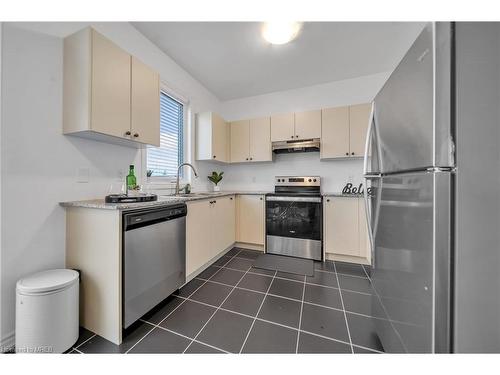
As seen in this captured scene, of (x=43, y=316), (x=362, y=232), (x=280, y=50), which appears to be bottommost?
(x=43, y=316)

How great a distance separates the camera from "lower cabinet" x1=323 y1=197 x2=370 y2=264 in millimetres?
2500

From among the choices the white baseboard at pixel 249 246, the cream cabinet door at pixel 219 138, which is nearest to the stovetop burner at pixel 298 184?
the white baseboard at pixel 249 246

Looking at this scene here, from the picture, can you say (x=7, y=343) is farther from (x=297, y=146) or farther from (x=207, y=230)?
(x=297, y=146)

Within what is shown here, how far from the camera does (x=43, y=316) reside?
109cm

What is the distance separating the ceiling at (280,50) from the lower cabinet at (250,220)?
1909mm

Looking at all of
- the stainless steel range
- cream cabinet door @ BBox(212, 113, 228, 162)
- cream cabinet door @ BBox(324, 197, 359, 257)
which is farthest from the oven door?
cream cabinet door @ BBox(212, 113, 228, 162)

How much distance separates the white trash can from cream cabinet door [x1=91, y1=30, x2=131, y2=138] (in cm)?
105

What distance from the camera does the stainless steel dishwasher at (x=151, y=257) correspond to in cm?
129

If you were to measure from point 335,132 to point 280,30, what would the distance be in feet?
5.17

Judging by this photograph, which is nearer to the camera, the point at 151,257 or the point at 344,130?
the point at 151,257

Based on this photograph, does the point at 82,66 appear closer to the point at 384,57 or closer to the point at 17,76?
the point at 17,76

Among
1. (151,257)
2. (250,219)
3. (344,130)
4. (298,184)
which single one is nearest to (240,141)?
(298,184)
